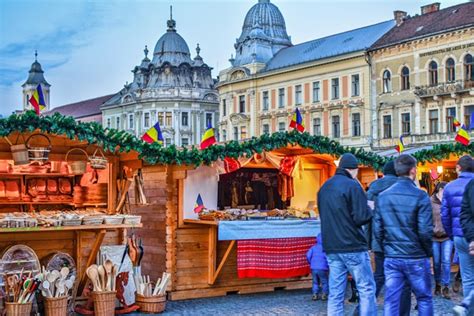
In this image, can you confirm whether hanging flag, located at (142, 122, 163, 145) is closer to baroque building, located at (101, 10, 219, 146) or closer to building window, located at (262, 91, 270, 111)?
building window, located at (262, 91, 270, 111)

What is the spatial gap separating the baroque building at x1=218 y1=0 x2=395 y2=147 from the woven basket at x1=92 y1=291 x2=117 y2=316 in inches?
1421

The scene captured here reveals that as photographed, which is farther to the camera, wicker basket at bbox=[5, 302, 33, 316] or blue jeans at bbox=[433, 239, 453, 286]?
blue jeans at bbox=[433, 239, 453, 286]

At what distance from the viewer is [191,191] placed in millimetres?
11430

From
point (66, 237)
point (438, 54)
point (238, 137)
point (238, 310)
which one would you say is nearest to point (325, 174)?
point (238, 310)

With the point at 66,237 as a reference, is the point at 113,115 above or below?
above

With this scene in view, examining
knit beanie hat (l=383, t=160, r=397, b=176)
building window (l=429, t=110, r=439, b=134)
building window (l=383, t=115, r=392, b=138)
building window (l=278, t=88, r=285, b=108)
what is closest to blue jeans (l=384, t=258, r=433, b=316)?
knit beanie hat (l=383, t=160, r=397, b=176)

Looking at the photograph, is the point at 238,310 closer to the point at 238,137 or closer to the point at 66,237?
the point at 66,237

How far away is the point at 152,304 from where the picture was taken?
9.51 meters

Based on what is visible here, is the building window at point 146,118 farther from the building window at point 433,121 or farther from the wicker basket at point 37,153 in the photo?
the wicker basket at point 37,153

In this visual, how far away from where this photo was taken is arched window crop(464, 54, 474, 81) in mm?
38031

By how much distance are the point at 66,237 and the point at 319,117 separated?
39.1 meters

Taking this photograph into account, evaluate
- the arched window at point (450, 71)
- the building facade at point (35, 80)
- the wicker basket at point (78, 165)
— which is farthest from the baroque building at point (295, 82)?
the building facade at point (35, 80)

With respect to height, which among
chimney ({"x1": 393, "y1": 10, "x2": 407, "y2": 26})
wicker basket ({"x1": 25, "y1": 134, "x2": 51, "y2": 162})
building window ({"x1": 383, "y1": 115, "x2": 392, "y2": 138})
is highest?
chimney ({"x1": 393, "y1": 10, "x2": 407, "y2": 26})

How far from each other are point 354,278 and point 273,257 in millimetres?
4251
